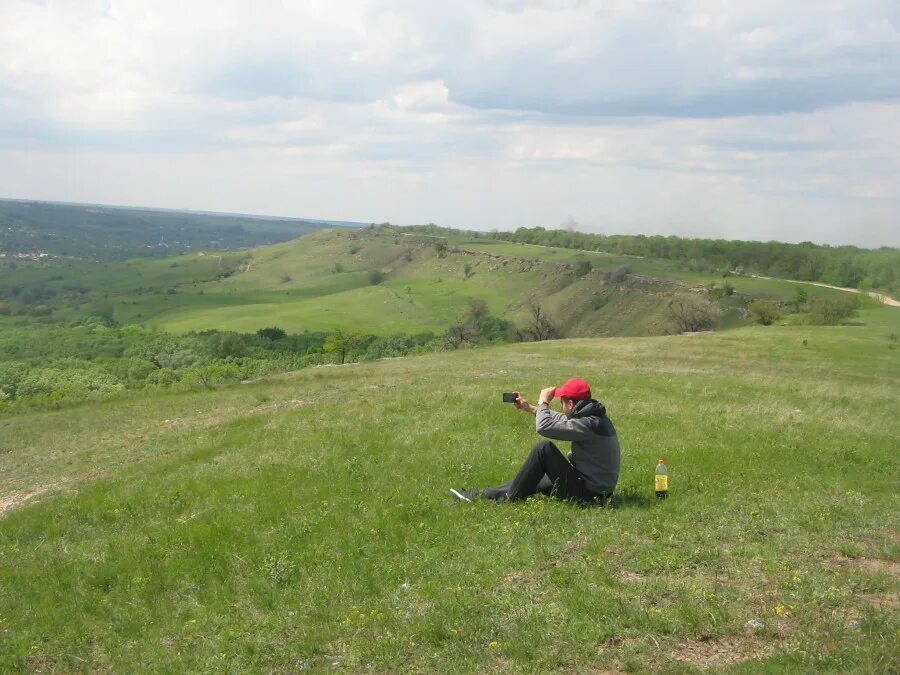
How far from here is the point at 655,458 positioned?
15812 mm

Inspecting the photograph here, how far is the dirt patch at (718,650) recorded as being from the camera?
23.2ft

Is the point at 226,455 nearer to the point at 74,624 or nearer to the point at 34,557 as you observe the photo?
the point at 34,557

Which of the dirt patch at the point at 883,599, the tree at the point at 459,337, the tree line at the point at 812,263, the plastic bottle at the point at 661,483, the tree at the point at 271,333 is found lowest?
the tree at the point at 271,333

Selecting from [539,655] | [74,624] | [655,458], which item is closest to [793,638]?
[539,655]

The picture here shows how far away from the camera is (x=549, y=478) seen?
1267cm

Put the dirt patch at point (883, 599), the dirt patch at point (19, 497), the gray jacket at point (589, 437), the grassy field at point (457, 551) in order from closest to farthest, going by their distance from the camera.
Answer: the grassy field at point (457, 551), the dirt patch at point (883, 599), the gray jacket at point (589, 437), the dirt patch at point (19, 497)

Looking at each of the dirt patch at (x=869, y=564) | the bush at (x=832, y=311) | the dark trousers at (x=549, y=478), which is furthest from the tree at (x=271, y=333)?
the dirt patch at (x=869, y=564)

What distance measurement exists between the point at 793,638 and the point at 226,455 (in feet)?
56.0

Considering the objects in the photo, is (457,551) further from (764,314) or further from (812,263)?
(812,263)

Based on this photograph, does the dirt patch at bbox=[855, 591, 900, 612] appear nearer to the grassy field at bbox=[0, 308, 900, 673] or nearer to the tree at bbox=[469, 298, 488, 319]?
the grassy field at bbox=[0, 308, 900, 673]

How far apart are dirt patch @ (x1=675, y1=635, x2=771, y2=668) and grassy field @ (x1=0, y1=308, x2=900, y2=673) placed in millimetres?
24

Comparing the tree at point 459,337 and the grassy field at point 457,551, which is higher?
the grassy field at point 457,551

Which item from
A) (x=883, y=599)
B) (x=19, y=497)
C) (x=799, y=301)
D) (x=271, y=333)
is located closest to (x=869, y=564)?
(x=883, y=599)

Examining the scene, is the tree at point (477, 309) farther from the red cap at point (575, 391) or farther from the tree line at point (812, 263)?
the red cap at point (575, 391)
